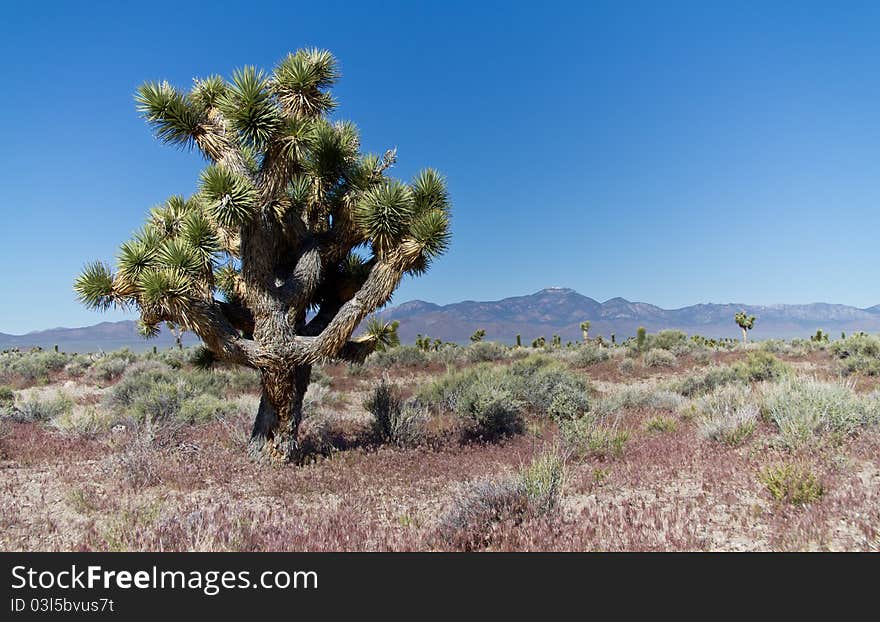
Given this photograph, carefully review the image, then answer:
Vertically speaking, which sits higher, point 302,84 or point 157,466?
point 302,84

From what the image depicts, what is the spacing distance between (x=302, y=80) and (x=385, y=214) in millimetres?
2719

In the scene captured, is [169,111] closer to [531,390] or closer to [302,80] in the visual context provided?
[302,80]

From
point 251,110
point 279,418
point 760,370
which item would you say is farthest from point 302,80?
point 760,370

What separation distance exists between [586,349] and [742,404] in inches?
738

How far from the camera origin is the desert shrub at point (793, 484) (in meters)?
5.18

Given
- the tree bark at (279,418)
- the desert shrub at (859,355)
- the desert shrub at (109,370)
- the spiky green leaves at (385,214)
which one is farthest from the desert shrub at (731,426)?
the desert shrub at (109,370)

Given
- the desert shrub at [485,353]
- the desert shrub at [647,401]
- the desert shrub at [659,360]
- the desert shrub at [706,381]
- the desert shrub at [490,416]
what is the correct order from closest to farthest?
1. the desert shrub at [490,416]
2. the desert shrub at [647,401]
3. the desert shrub at [706,381]
4. the desert shrub at [659,360]
5. the desert shrub at [485,353]

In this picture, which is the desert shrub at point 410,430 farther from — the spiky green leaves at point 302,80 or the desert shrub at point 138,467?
the spiky green leaves at point 302,80

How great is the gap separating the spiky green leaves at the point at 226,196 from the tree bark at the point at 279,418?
2.60 m

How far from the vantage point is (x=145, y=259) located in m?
7.55

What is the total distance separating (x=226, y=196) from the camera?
7.17 m

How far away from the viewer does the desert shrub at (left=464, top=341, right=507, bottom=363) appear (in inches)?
1125
